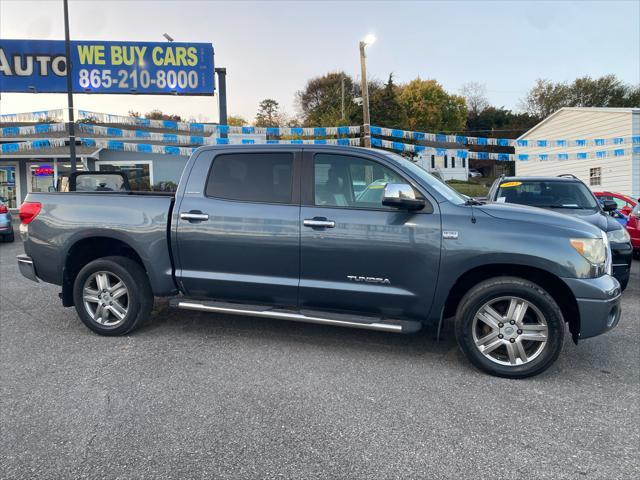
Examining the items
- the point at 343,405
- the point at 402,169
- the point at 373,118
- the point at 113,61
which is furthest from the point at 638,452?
the point at 373,118

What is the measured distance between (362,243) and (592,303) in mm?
1859

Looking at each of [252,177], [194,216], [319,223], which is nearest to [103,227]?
[194,216]

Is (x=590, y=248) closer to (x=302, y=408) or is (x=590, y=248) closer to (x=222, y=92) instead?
(x=302, y=408)

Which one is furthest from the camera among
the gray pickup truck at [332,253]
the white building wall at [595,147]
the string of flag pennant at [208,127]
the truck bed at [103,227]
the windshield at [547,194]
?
the white building wall at [595,147]

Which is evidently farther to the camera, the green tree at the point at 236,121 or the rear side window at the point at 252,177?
the green tree at the point at 236,121

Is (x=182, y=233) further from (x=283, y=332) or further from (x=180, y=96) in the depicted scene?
(x=180, y=96)

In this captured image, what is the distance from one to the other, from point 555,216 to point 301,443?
→ 2.81 m

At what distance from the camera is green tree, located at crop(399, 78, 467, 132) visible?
171 feet

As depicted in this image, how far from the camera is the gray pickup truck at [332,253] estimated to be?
12.6 feet

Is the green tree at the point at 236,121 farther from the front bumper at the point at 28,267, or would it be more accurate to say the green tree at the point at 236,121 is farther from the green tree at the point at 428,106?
the front bumper at the point at 28,267

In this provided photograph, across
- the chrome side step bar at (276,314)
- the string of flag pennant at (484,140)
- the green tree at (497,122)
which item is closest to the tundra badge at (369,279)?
the chrome side step bar at (276,314)

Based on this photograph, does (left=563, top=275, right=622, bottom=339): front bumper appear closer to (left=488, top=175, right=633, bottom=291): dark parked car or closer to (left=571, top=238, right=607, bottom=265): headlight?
(left=571, top=238, right=607, bottom=265): headlight

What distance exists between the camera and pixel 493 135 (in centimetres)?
5928

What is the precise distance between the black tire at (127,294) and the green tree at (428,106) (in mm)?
48230
